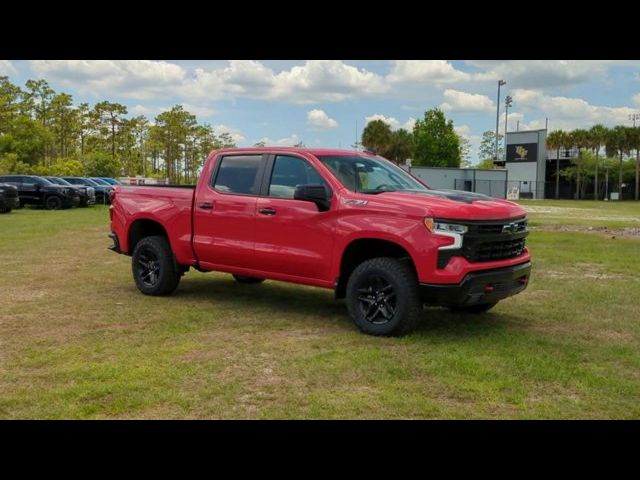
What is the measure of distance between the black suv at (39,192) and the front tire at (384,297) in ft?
84.4

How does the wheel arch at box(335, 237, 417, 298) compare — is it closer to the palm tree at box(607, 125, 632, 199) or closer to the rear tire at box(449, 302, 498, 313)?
the rear tire at box(449, 302, 498, 313)

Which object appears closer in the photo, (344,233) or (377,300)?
(377,300)

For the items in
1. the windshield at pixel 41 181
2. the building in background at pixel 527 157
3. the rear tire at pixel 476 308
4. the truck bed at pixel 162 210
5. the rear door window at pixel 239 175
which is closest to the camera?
the rear tire at pixel 476 308

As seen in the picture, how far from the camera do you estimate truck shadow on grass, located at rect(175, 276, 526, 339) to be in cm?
693

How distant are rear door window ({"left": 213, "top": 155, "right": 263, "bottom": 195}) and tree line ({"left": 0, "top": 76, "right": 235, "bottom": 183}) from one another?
4282cm

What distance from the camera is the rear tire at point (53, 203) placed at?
95.8ft

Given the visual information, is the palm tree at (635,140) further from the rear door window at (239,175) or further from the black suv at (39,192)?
the rear door window at (239,175)

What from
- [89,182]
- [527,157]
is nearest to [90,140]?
[89,182]

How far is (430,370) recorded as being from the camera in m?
5.30

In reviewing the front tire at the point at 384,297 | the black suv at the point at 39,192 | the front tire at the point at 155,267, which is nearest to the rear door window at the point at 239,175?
the front tire at the point at 155,267

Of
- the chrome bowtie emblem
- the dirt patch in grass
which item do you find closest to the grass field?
the chrome bowtie emblem

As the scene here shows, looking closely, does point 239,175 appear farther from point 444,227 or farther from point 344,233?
point 444,227

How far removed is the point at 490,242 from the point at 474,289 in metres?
0.51

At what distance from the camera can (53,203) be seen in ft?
96.2
